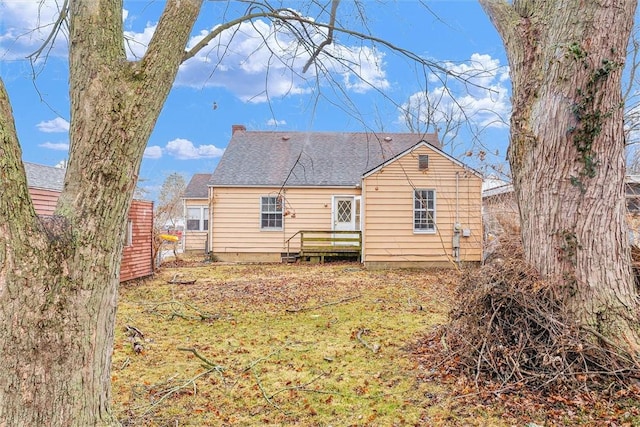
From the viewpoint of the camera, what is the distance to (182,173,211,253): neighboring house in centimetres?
1742

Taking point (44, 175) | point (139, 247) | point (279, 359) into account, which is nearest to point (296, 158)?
point (139, 247)

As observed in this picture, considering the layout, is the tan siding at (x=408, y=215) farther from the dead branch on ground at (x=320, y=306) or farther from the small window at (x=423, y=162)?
the dead branch on ground at (x=320, y=306)

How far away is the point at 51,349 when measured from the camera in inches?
71.6

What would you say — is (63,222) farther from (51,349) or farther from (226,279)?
(226,279)

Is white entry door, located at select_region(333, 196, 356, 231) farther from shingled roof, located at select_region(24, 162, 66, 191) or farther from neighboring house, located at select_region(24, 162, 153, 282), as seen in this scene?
shingled roof, located at select_region(24, 162, 66, 191)

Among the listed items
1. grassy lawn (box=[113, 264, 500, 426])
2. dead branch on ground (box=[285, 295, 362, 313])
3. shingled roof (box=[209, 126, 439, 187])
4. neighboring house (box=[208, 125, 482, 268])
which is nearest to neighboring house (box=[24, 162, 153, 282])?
grassy lawn (box=[113, 264, 500, 426])

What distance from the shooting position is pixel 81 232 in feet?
6.18

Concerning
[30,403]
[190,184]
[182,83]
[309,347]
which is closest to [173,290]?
[309,347]

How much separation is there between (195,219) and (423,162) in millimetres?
10789

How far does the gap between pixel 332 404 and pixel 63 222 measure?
235 cm

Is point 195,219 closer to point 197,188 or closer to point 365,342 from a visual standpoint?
point 197,188

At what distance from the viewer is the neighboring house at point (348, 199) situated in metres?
11.8

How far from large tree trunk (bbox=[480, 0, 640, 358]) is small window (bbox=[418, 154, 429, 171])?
8.05 m

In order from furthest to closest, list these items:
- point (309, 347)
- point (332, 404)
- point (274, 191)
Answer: point (274, 191) < point (309, 347) < point (332, 404)
